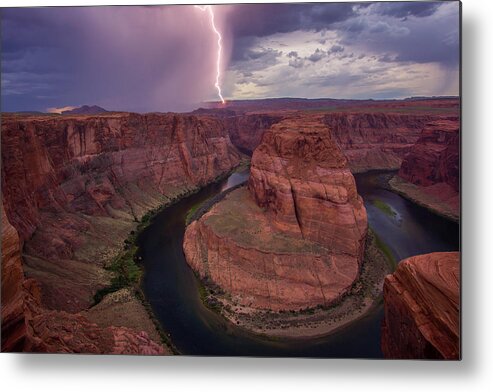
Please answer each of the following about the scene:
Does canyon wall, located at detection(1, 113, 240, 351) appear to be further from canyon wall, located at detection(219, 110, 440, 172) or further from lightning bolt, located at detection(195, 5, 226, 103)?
lightning bolt, located at detection(195, 5, 226, 103)

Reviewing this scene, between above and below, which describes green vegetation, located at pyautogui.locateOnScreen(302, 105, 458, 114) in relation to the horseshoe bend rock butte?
above

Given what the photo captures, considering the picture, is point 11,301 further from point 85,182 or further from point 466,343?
point 466,343

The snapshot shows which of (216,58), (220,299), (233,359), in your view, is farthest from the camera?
(220,299)

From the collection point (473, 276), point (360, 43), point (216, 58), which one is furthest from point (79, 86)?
point (473, 276)

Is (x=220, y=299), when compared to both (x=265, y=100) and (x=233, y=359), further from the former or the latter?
(x=265, y=100)

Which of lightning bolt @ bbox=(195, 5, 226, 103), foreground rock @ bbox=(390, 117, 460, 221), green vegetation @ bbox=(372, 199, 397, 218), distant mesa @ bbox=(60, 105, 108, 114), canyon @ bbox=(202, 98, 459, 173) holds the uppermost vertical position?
lightning bolt @ bbox=(195, 5, 226, 103)

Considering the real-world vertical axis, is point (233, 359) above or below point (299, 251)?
below

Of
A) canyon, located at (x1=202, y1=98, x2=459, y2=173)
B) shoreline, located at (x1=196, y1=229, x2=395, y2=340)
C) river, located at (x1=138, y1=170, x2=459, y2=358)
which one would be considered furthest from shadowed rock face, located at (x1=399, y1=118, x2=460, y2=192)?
shoreline, located at (x1=196, y1=229, x2=395, y2=340)
